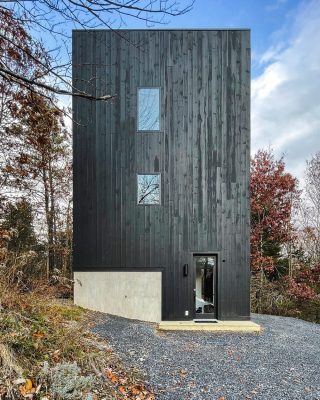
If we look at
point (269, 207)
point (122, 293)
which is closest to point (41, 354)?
point (122, 293)

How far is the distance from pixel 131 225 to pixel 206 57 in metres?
5.34

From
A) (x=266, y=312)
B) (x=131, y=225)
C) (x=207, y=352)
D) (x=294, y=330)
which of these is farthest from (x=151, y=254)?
(x=266, y=312)

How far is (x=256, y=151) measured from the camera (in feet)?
57.9

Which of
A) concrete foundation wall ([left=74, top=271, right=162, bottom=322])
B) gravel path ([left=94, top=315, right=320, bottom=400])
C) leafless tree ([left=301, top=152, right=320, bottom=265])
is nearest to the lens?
gravel path ([left=94, top=315, right=320, bottom=400])

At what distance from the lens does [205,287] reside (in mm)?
9859

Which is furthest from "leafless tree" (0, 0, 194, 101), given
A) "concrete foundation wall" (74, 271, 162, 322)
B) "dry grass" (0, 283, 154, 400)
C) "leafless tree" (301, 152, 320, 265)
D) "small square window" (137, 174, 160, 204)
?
"leafless tree" (301, 152, 320, 265)

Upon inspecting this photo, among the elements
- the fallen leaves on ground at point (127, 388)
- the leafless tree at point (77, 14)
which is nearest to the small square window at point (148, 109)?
the leafless tree at point (77, 14)

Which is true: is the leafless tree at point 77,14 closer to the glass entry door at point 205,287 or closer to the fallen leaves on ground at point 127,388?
the fallen leaves on ground at point 127,388

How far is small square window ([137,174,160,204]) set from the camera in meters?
9.99

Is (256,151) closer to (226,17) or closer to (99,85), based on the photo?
(99,85)

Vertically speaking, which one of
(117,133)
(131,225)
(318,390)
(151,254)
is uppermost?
(117,133)

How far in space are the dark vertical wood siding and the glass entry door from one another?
0.64 feet

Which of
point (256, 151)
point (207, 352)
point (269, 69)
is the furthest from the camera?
point (256, 151)

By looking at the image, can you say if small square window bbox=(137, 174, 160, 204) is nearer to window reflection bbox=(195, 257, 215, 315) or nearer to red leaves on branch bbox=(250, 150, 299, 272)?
window reflection bbox=(195, 257, 215, 315)
